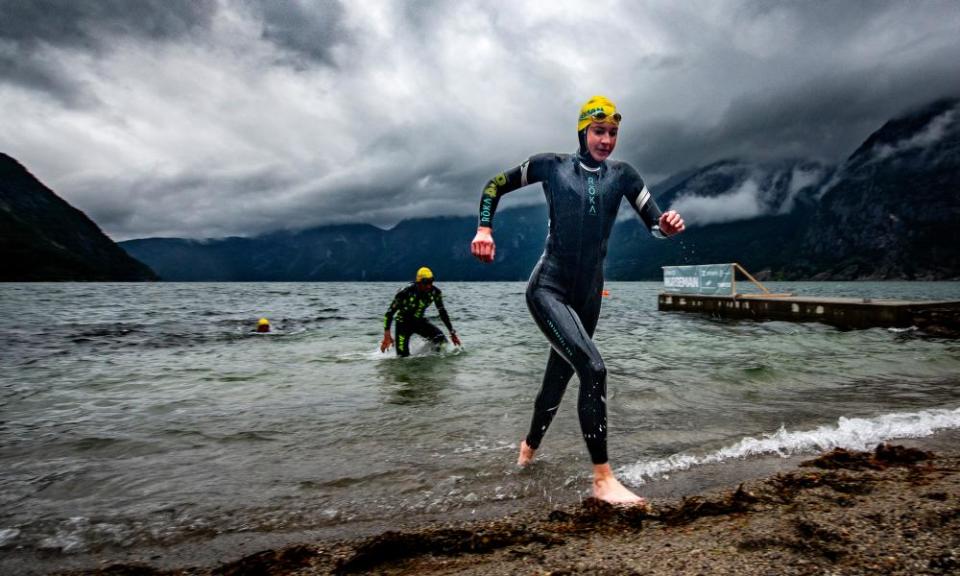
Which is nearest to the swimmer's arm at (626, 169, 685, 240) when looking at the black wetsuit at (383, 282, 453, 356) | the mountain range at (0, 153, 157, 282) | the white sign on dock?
the black wetsuit at (383, 282, 453, 356)

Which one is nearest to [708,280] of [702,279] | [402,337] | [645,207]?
[702,279]

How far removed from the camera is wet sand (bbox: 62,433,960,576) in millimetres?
2227

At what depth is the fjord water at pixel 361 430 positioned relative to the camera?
365 centimetres

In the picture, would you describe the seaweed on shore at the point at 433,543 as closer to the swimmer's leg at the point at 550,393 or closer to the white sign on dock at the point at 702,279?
the swimmer's leg at the point at 550,393

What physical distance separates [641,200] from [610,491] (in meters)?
2.36

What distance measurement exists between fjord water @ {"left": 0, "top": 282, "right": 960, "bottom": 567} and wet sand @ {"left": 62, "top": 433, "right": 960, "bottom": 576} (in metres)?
0.57

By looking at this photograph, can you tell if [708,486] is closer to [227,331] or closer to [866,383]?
[866,383]

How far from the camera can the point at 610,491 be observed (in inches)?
136

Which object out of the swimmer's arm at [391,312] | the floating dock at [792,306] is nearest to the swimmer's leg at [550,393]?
the swimmer's arm at [391,312]

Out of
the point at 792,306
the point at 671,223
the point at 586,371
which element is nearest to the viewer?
the point at 586,371

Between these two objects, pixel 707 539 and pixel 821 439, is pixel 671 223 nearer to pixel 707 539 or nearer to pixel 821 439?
pixel 707 539

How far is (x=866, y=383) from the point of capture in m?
8.52

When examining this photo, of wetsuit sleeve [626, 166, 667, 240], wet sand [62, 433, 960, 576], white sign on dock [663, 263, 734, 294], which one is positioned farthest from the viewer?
white sign on dock [663, 263, 734, 294]

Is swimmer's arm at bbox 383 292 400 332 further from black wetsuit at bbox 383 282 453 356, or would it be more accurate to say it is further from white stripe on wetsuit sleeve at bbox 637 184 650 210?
white stripe on wetsuit sleeve at bbox 637 184 650 210
